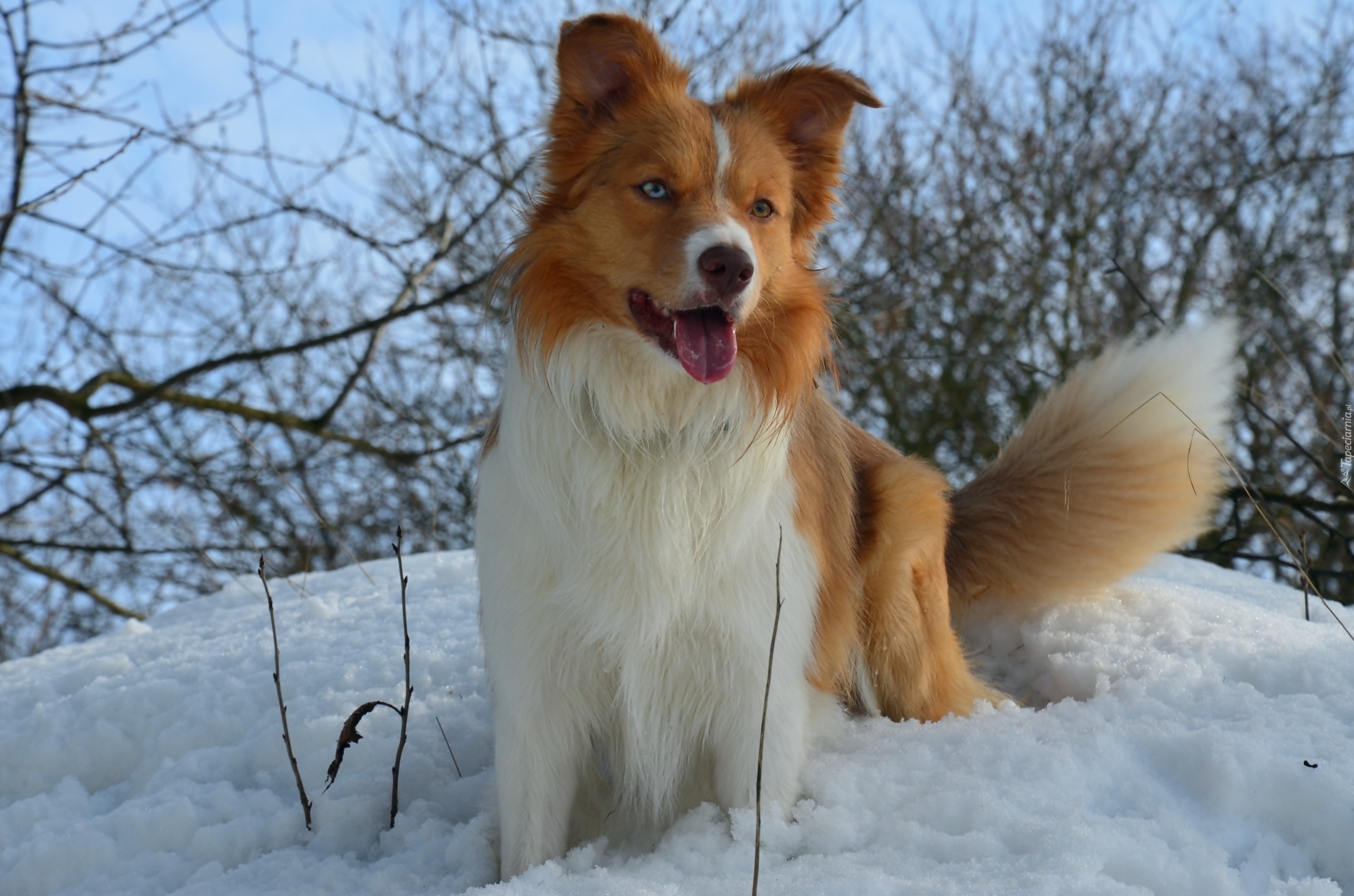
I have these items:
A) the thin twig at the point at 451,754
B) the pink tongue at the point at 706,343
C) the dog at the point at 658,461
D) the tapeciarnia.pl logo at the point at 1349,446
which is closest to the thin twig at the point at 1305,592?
the tapeciarnia.pl logo at the point at 1349,446

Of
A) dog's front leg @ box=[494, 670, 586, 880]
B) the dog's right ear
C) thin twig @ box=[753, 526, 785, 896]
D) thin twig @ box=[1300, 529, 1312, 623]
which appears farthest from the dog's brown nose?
thin twig @ box=[1300, 529, 1312, 623]

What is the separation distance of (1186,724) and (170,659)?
3.60m

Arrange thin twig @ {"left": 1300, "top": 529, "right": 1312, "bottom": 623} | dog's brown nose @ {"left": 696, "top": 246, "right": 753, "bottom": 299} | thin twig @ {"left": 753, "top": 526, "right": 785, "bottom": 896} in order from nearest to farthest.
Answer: thin twig @ {"left": 753, "top": 526, "right": 785, "bottom": 896} < dog's brown nose @ {"left": 696, "top": 246, "right": 753, "bottom": 299} < thin twig @ {"left": 1300, "top": 529, "right": 1312, "bottom": 623}

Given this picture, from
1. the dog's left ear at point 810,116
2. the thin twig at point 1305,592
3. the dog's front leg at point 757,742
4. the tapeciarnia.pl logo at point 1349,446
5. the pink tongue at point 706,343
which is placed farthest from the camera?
the thin twig at point 1305,592

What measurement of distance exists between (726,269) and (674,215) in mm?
282

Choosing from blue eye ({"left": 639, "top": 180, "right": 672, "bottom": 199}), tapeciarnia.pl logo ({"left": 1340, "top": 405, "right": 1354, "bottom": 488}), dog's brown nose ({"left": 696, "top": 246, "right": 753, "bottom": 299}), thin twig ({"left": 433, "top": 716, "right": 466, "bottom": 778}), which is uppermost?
blue eye ({"left": 639, "top": 180, "right": 672, "bottom": 199})

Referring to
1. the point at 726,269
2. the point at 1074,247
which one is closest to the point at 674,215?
the point at 726,269

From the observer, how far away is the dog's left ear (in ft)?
9.88

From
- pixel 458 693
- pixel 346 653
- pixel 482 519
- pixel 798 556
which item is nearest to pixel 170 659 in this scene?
pixel 346 653

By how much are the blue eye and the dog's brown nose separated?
0.33 meters

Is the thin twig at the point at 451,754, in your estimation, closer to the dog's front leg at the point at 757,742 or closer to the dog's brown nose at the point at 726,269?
the dog's front leg at the point at 757,742

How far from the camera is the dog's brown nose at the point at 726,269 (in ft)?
7.97

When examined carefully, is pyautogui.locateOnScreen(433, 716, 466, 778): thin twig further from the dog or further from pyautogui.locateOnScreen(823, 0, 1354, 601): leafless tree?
A: pyautogui.locateOnScreen(823, 0, 1354, 601): leafless tree

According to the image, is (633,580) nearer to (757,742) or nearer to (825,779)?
(757,742)
